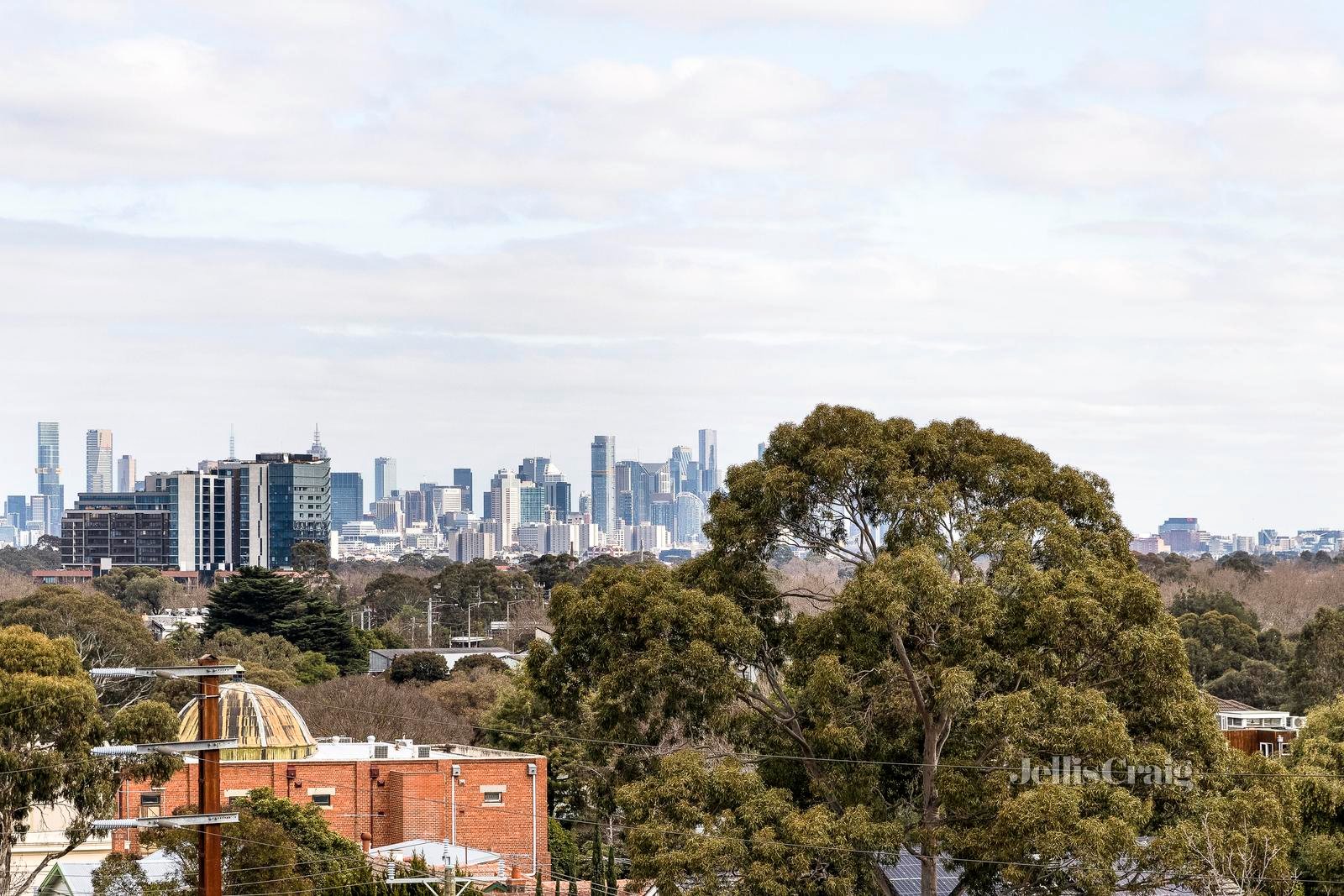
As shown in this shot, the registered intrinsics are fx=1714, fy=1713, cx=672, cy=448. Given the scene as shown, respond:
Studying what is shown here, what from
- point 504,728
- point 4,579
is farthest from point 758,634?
point 4,579

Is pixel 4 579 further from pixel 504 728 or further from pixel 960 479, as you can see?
pixel 960 479

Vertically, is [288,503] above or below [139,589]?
above

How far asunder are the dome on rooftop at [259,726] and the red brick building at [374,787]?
0.02 m

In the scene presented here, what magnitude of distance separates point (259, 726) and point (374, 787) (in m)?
2.58

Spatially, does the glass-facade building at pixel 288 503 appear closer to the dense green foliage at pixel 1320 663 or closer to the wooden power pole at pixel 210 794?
the dense green foliage at pixel 1320 663

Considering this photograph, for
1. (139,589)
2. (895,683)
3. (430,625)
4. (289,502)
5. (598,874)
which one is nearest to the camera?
(895,683)

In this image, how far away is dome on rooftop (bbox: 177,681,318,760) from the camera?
33.7 metres

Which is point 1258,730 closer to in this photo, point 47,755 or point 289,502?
point 47,755

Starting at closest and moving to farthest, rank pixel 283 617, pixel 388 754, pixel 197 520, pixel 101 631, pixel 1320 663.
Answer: pixel 388 754 < pixel 1320 663 < pixel 101 631 < pixel 283 617 < pixel 197 520

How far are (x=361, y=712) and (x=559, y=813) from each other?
30.4ft

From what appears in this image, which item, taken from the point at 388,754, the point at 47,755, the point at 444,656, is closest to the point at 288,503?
the point at 444,656

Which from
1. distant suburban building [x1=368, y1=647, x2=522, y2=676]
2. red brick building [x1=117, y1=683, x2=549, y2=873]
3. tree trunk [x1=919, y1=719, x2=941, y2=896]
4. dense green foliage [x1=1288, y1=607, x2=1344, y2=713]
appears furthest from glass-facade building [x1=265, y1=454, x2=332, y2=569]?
tree trunk [x1=919, y1=719, x2=941, y2=896]

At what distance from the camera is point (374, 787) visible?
34.3 metres

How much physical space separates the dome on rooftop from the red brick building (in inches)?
0.7
